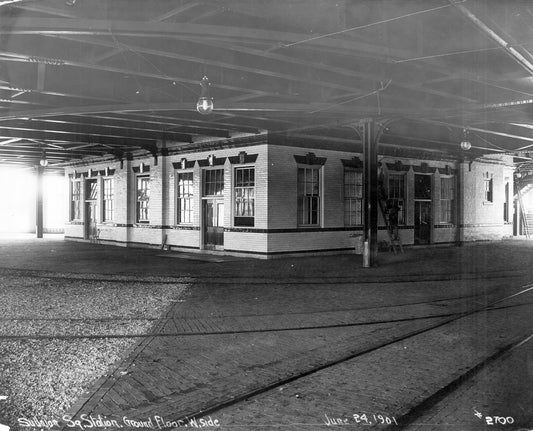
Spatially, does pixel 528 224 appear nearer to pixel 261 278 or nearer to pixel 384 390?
Result: pixel 261 278

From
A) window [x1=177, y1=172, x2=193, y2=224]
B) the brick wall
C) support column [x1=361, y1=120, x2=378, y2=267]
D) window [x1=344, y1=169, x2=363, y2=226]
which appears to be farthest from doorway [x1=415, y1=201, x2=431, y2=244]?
window [x1=177, y1=172, x2=193, y2=224]

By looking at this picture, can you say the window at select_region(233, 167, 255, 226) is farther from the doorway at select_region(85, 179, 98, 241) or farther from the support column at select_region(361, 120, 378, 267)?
the doorway at select_region(85, 179, 98, 241)

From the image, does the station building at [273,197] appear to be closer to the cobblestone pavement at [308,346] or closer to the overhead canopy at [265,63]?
the overhead canopy at [265,63]

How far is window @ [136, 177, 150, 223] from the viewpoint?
982 inches

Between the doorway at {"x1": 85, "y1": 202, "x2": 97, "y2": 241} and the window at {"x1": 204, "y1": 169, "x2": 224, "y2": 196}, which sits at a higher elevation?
the window at {"x1": 204, "y1": 169, "x2": 224, "y2": 196}

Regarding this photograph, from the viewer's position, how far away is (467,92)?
13.6m

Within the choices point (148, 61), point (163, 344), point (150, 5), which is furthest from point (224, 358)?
point (148, 61)

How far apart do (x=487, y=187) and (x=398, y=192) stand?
303 inches

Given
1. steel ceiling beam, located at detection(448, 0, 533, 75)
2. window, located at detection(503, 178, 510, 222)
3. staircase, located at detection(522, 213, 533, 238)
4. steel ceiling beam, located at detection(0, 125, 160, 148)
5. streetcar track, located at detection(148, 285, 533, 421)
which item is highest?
steel ceiling beam, located at detection(0, 125, 160, 148)

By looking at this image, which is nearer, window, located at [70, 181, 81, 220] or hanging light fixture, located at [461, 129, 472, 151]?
hanging light fixture, located at [461, 129, 472, 151]

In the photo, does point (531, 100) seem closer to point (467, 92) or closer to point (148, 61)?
point (467, 92)

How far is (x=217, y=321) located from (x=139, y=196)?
17.7 metres

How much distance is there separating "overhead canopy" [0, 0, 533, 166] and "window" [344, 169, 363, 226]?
309cm

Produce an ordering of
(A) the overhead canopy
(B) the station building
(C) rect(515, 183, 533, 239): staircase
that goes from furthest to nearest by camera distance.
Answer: (C) rect(515, 183, 533, 239): staircase < (B) the station building < (A) the overhead canopy
